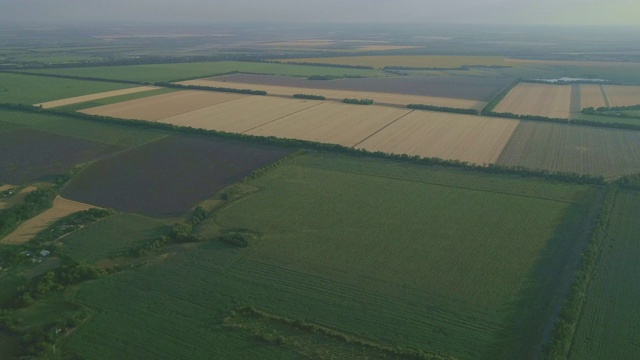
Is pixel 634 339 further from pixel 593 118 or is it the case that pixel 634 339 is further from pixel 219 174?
pixel 593 118

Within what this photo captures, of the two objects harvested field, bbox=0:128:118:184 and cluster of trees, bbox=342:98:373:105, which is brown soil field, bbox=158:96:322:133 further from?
harvested field, bbox=0:128:118:184

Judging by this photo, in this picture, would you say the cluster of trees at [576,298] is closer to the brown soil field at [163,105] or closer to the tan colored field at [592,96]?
the tan colored field at [592,96]

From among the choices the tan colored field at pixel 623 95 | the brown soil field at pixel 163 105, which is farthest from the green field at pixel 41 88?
the tan colored field at pixel 623 95

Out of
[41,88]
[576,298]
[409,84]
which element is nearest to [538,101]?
[409,84]

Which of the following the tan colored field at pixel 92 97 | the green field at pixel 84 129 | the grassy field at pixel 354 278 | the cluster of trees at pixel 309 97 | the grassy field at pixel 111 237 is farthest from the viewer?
the cluster of trees at pixel 309 97

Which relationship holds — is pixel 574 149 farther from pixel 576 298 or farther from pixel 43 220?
pixel 43 220

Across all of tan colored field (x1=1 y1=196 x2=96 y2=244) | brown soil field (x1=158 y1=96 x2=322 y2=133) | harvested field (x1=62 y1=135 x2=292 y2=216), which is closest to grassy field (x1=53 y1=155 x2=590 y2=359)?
harvested field (x1=62 y1=135 x2=292 y2=216)
